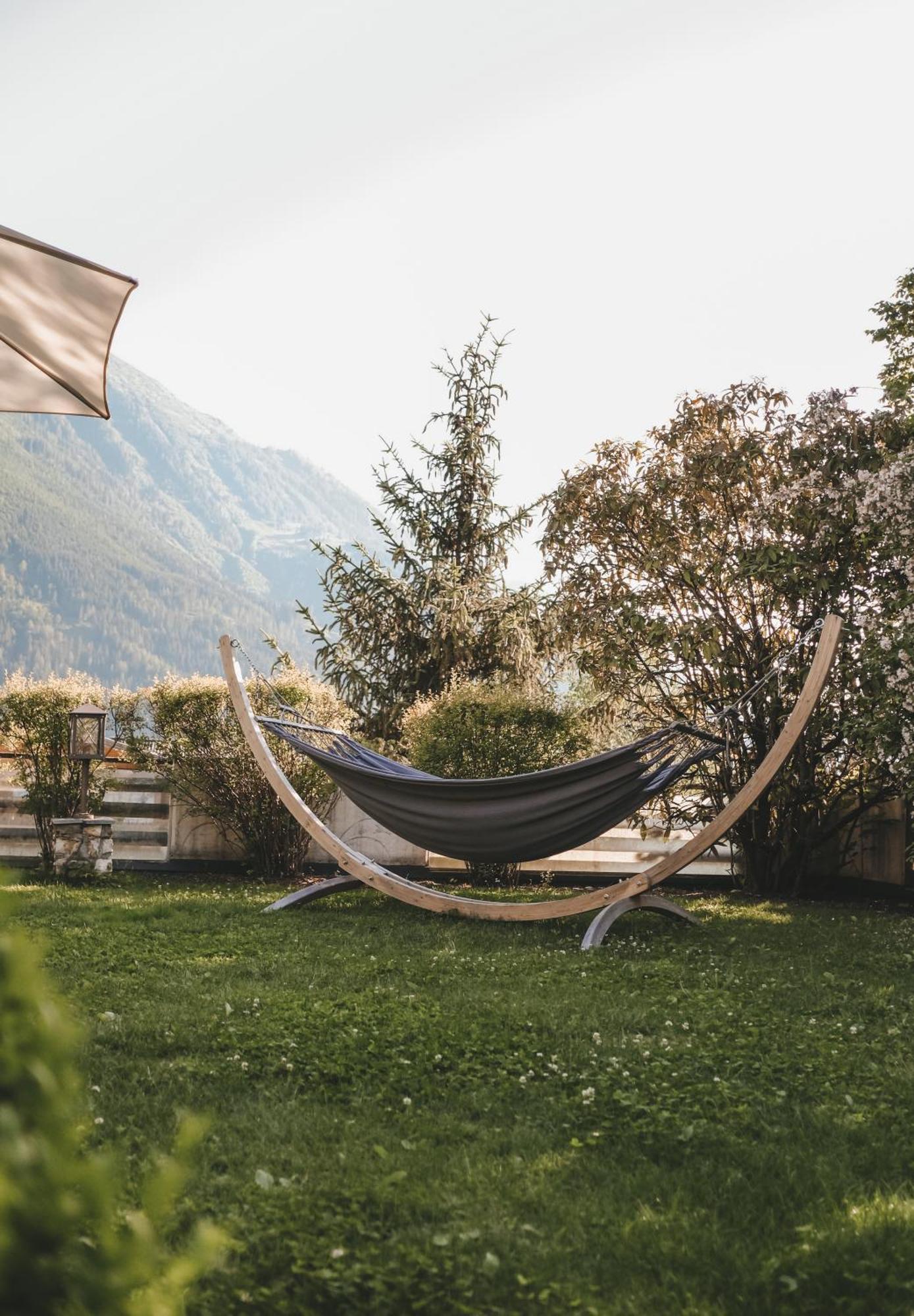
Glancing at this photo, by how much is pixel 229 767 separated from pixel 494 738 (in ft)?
6.86

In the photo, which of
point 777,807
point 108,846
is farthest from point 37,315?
point 777,807

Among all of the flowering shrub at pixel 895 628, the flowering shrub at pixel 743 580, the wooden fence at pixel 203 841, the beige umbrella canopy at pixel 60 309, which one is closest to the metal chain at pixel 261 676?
the wooden fence at pixel 203 841

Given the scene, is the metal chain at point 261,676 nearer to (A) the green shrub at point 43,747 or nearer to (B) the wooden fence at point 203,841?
(B) the wooden fence at point 203,841

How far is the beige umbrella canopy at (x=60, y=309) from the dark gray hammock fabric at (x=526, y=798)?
3173 mm

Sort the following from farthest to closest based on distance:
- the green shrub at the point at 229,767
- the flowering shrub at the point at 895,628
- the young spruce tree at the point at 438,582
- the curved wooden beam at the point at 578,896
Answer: the young spruce tree at the point at 438,582 < the green shrub at the point at 229,767 < the flowering shrub at the point at 895,628 < the curved wooden beam at the point at 578,896

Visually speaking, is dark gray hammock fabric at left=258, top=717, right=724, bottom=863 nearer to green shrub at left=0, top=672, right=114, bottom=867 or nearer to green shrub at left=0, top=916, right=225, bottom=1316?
green shrub at left=0, top=672, right=114, bottom=867

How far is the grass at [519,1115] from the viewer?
204 centimetres

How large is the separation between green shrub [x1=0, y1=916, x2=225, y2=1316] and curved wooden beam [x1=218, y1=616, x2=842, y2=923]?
5007mm

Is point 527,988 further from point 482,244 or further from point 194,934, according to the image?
point 482,244

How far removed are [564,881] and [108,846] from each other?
359cm

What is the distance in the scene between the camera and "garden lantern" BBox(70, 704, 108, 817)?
7.86 m

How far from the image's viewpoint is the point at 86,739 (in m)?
7.91

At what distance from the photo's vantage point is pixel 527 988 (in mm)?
4480

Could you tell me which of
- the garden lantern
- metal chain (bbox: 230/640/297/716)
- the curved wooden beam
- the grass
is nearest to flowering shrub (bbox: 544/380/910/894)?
the curved wooden beam
